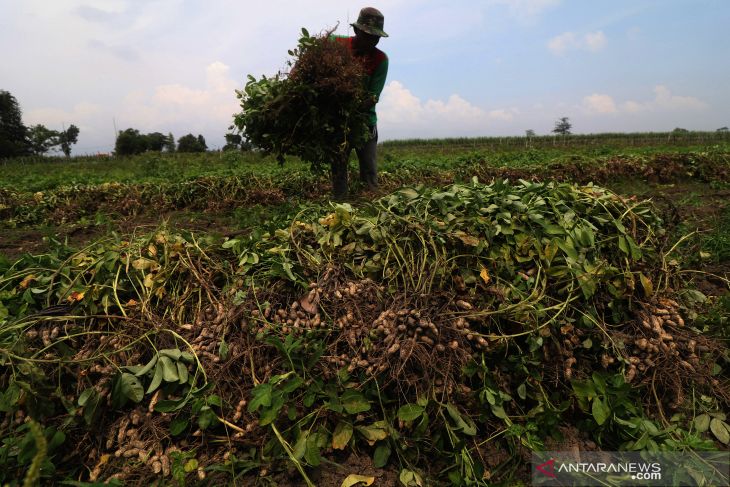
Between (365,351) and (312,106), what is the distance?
108 inches

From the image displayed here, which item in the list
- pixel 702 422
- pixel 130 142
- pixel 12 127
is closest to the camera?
pixel 702 422

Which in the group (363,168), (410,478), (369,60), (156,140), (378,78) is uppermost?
(156,140)

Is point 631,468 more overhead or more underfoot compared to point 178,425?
more underfoot

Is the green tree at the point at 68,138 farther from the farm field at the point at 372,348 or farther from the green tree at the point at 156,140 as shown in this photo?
the farm field at the point at 372,348

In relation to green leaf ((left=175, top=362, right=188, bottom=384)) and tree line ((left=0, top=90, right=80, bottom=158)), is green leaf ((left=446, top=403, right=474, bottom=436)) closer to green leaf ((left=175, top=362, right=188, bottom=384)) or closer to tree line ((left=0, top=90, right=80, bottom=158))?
green leaf ((left=175, top=362, right=188, bottom=384))

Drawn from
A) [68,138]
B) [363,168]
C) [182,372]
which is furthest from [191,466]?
[68,138]

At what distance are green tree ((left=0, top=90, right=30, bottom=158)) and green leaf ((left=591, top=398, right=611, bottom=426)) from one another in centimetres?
5638

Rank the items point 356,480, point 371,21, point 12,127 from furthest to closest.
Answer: point 12,127 < point 371,21 < point 356,480

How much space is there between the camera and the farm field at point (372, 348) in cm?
164

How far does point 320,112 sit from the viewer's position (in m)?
3.91

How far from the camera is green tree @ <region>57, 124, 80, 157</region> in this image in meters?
59.0

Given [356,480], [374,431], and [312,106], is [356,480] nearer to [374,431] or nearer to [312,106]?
[374,431]

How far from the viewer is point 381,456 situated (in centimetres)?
163

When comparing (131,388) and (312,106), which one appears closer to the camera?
(131,388)
